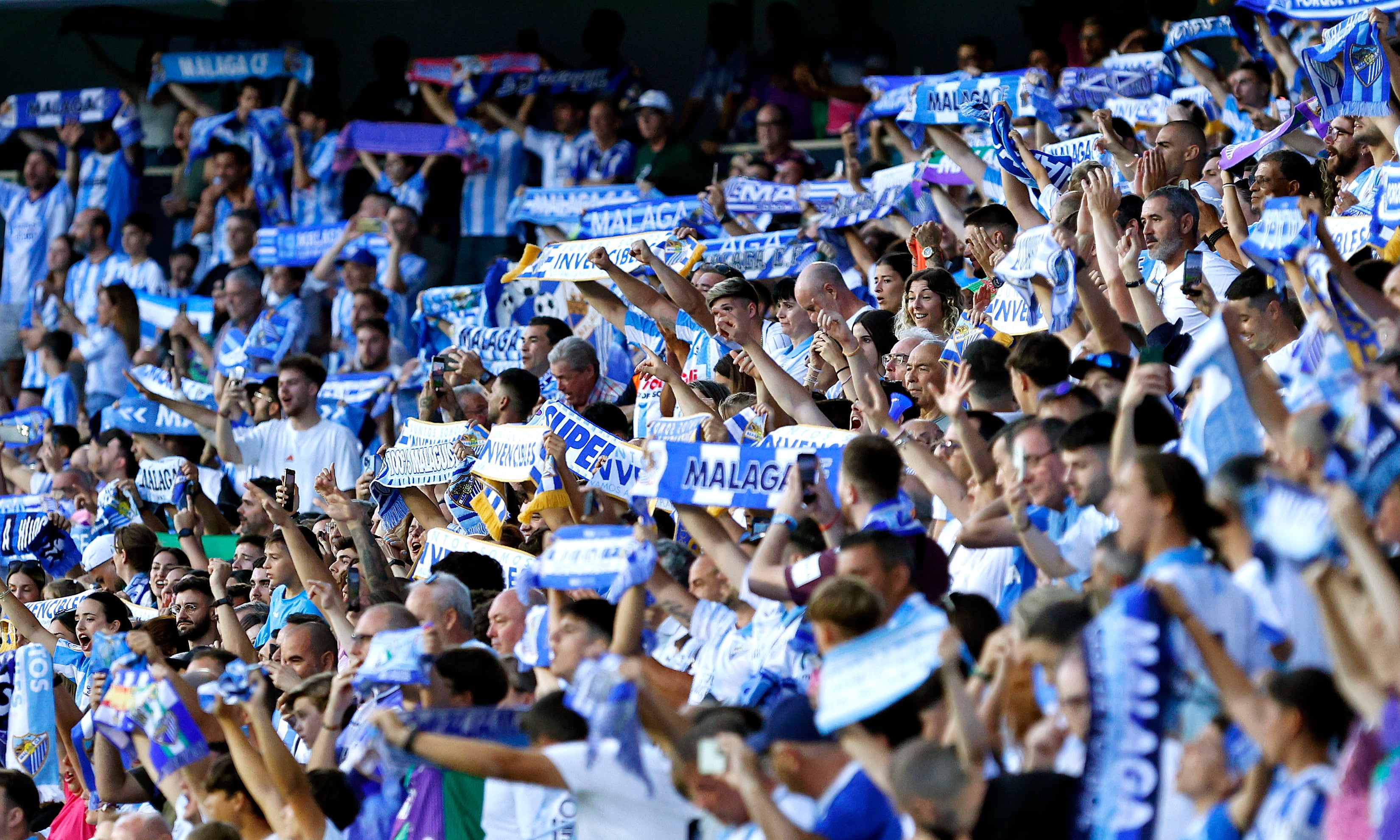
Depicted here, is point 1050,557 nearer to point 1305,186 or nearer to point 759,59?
point 1305,186

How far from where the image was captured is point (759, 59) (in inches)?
511

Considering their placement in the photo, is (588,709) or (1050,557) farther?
(1050,557)

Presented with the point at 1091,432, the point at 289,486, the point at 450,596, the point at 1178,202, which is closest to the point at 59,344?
the point at 289,486

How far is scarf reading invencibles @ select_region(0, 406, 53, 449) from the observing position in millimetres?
11203

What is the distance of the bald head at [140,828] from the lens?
546 cm

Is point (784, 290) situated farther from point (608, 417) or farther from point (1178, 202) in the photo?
point (1178, 202)

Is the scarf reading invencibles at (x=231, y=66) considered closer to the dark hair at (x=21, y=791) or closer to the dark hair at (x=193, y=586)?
the dark hair at (x=193, y=586)

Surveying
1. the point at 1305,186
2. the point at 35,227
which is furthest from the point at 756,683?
the point at 35,227

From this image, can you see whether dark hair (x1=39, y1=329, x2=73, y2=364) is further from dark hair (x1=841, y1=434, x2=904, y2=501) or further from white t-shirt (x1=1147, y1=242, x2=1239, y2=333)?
dark hair (x1=841, y1=434, x2=904, y2=501)

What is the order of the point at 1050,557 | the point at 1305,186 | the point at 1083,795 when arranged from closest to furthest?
1. the point at 1083,795
2. the point at 1050,557
3. the point at 1305,186

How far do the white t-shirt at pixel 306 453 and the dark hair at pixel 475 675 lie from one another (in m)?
4.35

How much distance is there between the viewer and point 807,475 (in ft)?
15.9

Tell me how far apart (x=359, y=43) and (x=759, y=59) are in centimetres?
428

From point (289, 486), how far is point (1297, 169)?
4200 mm
